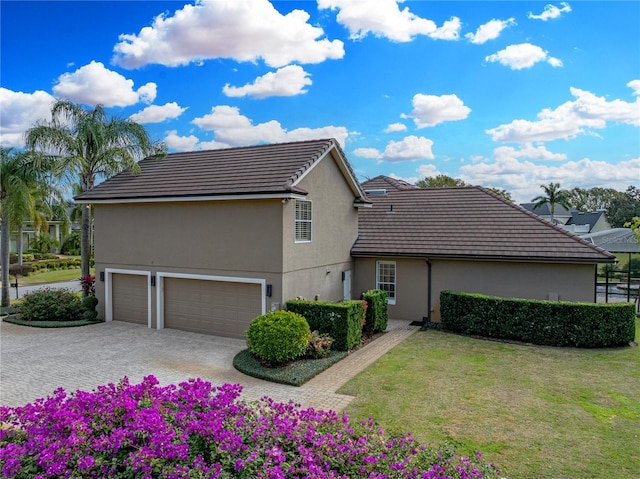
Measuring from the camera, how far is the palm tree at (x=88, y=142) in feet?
61.4

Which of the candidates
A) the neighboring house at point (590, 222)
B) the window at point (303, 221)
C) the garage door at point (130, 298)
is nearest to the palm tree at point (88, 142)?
the garage door at point (130, 298)

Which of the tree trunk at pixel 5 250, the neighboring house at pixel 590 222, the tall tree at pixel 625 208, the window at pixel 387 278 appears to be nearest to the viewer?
the window at pixel 387 278

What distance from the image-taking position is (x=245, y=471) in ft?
15.5

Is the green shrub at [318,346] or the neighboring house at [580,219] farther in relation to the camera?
the neighboring house at [580,219]

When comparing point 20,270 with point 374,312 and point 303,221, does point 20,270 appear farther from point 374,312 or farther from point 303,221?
point 374,312

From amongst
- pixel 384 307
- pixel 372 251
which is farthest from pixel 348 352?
pixel 372 251

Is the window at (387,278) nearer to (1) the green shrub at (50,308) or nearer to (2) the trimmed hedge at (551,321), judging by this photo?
(2) the trimmed hedge at (551,321)

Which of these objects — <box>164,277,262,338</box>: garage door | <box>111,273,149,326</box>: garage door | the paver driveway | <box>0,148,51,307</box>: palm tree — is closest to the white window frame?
<box>164,277,262,338</box>: garage door

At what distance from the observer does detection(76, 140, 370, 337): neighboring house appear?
1376cm

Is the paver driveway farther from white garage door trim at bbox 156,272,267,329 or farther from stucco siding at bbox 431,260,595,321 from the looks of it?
stucco siding at bbox 431,260,595,321

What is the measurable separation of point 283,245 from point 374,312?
4064 mm

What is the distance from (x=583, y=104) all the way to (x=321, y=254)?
15.0 m

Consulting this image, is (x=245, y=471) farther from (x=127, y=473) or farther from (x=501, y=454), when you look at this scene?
(x=501, y=454)

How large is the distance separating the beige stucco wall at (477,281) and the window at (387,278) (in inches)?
7.7
